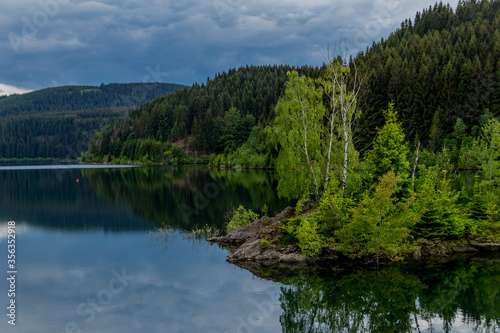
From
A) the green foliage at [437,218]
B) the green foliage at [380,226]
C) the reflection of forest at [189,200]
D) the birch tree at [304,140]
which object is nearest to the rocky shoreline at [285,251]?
the green foliage at [437,218]

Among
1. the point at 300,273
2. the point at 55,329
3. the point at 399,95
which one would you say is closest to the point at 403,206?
the point at 300,273

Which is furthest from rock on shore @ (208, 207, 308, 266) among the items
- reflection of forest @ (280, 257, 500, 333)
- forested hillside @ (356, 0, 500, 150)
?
forested hillside @ (356, 0, 500, 150)

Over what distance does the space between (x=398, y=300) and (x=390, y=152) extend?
13.1 meters

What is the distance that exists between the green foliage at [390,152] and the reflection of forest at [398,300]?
8134 mm

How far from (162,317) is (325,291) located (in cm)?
1002

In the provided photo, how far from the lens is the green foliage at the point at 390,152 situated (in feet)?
97.2

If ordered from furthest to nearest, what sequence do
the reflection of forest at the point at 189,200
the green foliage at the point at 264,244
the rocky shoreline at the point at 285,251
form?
the reflection of forest at the point at 189,200, the green foliage at the point at 264,244, the rocky shoreline at the point at 285,251

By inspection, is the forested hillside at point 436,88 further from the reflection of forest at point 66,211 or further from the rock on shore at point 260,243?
the rock on shore at point 260,243

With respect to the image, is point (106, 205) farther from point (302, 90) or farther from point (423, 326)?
point (423, 326)

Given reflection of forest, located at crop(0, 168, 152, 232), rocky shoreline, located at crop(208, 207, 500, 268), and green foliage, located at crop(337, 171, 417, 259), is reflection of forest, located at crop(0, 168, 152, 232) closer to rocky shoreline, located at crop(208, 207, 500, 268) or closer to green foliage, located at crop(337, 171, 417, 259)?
rocky shoreline, located at crop(208, 207, 500, 268)

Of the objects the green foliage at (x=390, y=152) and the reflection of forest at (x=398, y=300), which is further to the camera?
the green foliage at (x=390, y=152)

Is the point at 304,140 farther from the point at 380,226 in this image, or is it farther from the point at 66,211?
the point at 66,211

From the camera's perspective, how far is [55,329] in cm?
1839

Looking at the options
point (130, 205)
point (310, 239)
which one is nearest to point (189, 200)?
point (130, 205)
